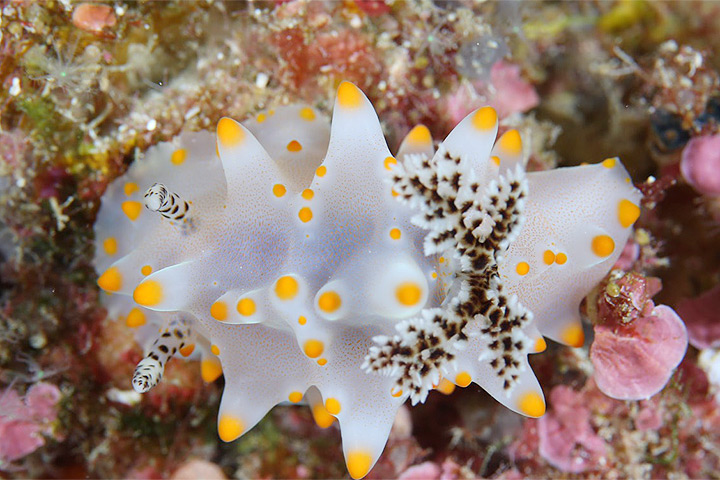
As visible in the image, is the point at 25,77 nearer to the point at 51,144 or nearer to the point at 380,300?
the point at 51,144

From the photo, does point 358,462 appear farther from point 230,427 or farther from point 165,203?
point 165,203

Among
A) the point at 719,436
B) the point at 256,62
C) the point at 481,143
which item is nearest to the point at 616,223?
the point at 481,143

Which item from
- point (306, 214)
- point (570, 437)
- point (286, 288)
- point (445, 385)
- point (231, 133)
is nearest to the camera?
point (286, 288)

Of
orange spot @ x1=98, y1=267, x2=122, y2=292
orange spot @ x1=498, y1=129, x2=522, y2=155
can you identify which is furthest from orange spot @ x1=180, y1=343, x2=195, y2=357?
orange spot @ x1=498, y1=129, x2=522, y2=155

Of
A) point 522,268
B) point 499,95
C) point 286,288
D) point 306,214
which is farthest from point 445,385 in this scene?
point 499,95

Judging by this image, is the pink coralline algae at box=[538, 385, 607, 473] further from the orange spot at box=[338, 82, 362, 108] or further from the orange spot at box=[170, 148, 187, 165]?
the orange spot at box=[170, 148, 187, 165]
